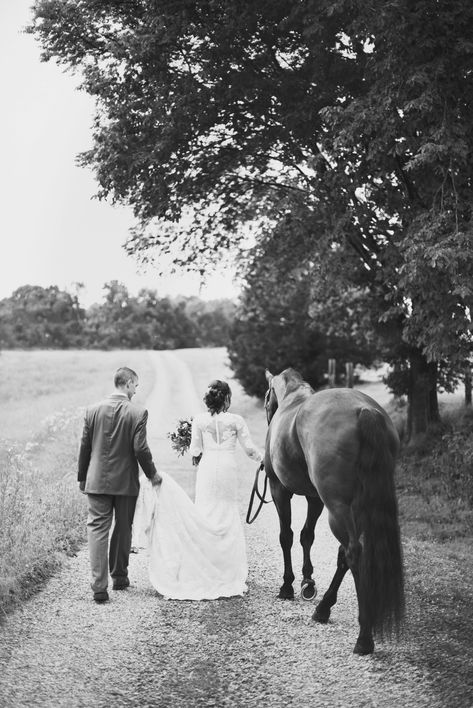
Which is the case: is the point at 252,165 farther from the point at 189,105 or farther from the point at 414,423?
the point at 414,423

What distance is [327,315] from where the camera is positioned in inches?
790

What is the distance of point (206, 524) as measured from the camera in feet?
22.3

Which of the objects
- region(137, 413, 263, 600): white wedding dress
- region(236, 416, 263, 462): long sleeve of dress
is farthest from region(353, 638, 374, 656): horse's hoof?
region(236, 416, 263, 462): long sleeve of dress

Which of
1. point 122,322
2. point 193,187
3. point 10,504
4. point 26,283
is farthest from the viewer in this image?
point 122,322

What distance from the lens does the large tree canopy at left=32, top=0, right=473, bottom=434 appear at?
988 centimetres

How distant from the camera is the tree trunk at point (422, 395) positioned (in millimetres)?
15157

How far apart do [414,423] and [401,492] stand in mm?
3516

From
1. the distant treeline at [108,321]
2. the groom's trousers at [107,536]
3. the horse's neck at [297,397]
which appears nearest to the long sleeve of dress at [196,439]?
the groom's trousers at [107,536]

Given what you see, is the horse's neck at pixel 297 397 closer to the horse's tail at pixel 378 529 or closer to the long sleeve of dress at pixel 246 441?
the long sleeve of dress at pixel 246 441

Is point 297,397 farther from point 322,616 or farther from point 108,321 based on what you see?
point 108,321

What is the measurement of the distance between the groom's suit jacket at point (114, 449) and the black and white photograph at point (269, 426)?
22mm

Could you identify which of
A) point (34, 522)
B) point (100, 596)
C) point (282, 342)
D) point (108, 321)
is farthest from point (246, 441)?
point (108, 321)

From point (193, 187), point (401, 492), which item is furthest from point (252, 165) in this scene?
point (401, 492)

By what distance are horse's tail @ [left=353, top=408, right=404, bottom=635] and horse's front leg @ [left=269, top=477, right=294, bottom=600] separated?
134 centimetres
